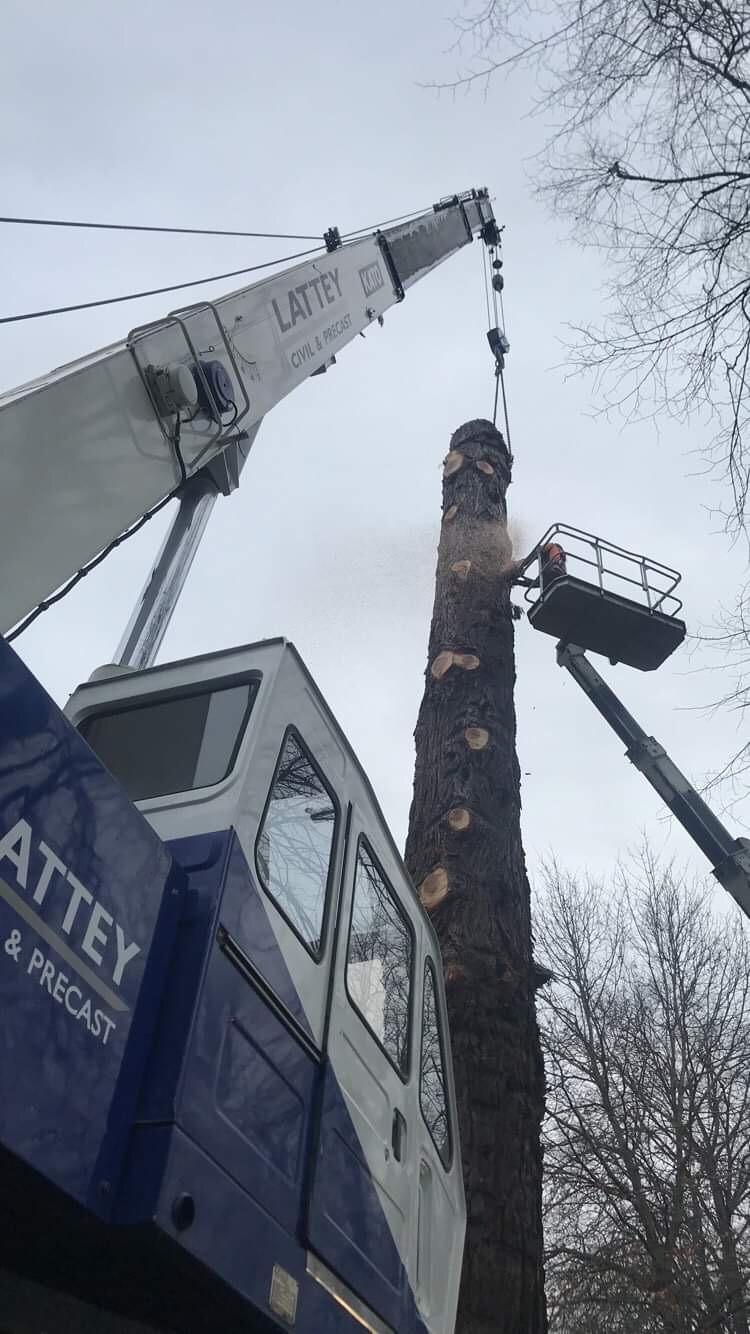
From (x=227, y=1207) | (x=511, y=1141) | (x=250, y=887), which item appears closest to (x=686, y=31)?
(x=250, y=887)

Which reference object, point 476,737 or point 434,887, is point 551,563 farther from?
point 434,887

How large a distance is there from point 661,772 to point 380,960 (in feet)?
23.2

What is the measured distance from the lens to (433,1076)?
3.84m

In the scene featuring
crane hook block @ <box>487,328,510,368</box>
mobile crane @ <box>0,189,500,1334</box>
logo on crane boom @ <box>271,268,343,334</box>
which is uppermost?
crane hook block @ <box>487,328,510,368</box>

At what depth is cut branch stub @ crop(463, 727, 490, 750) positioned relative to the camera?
6.25 meters

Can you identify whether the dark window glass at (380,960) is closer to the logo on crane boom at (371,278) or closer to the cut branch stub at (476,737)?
the cut branch stub at (476,737)

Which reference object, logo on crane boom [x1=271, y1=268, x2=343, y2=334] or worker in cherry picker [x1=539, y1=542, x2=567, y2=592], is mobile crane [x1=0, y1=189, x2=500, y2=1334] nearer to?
logo on crane boom [x1=271, y1=268, x2=343, y2=334]

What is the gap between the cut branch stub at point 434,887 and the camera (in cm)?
545

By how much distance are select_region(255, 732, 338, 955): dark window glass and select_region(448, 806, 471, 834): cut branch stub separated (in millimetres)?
2672

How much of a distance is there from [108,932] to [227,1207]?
0.64m

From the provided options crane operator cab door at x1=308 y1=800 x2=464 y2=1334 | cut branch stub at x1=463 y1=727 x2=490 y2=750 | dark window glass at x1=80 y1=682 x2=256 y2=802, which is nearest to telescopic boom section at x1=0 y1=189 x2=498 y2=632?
dark window glass at x1=80 y1=682 x2=256 y2=802

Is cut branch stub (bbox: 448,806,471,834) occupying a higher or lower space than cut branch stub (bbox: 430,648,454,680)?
lower

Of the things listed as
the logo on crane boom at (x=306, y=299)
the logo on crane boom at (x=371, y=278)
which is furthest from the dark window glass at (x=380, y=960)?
the logo on crane boom at (x=371, y=278)

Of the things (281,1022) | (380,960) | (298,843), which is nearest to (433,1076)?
(380,960)
